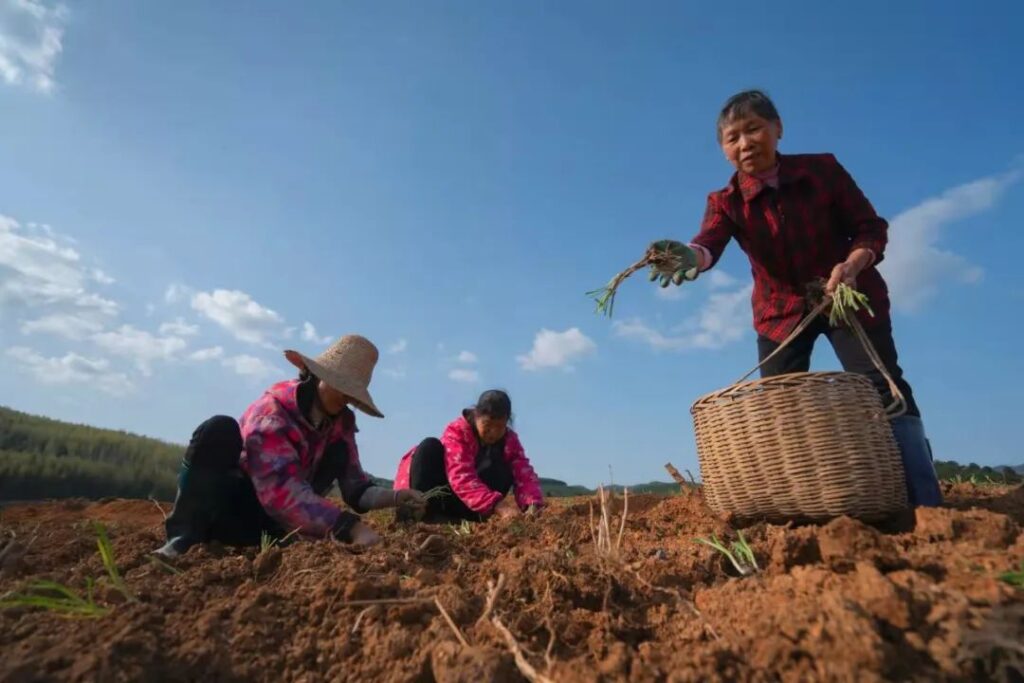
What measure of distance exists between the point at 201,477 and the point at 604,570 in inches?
77.3

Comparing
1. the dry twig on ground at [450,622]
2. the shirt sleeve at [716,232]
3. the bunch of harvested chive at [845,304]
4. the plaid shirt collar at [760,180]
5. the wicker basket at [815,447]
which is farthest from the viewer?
the shirt sleeve at [716,232]

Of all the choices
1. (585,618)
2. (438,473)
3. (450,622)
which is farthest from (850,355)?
(438,473)

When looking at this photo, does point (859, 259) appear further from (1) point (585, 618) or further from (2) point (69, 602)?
(2) point (69, 602)

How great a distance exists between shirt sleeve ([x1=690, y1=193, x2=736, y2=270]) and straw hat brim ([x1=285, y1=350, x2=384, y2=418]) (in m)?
1.68

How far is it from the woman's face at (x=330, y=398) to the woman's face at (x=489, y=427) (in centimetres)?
128

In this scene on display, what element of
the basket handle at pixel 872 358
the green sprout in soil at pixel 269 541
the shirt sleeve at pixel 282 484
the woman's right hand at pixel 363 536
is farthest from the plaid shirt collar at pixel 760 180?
the green sprout in soil at pixel 269 541

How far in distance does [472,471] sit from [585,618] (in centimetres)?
286

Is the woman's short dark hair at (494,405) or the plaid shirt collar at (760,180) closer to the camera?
the plaid shirt collar at (760,180)

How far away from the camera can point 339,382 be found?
311cm

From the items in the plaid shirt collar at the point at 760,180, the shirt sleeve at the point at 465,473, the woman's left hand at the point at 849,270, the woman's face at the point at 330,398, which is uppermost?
the plaid shirt collar at the point at 760,180

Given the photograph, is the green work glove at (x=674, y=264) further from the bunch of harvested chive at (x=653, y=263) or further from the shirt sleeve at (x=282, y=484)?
the shirt sleeve at (x=282, y=484)

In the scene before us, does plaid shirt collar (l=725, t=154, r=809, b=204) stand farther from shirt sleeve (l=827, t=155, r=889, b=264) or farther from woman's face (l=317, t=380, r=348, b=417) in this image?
woman's face (l=317, t=380, r=348, b=417)

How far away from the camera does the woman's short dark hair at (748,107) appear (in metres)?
2.76

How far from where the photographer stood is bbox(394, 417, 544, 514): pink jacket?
167 inches
